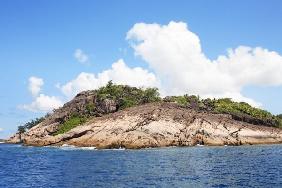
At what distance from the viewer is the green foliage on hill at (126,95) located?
531 ft

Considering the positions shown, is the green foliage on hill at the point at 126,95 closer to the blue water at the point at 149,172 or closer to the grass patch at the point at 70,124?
the grass patch at the point at 70,124

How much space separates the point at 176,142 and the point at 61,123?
56.2 metres

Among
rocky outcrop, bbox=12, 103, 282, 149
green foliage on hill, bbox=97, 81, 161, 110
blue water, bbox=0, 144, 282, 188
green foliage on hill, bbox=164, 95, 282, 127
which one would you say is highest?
green foliage on hill, bbox=97, 81, 161, 110

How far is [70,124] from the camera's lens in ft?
522

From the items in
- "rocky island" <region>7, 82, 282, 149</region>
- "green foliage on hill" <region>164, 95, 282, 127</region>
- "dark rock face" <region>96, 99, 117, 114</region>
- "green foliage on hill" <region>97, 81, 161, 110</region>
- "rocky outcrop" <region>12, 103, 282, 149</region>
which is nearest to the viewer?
"rocky outcrop" <region>12, 103, 282, 149</region>

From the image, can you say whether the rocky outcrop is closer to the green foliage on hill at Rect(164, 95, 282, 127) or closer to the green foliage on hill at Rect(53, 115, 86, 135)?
the green foliage on hill at Rect(164, 95, 282, 127)

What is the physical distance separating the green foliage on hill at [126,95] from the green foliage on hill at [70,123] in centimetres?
1117

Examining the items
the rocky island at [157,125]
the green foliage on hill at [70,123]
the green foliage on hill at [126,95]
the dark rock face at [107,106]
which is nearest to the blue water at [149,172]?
the rocky island at [157,125]

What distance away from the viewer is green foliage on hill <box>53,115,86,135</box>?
15500 centimetres

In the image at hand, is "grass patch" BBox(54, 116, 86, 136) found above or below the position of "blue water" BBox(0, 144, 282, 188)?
above

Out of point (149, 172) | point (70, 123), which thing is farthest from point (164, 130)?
point (149, 172)

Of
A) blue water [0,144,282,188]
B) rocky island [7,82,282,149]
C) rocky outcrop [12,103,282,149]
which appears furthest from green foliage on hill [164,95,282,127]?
blue water [0,144,282,188]

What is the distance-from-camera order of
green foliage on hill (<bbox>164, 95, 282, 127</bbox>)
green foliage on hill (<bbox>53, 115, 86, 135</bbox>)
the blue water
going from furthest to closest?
green foliage on hill (<bbox>53, 115, 86, 135</bbox>) < green foliage on hill (<bbox>164, 95, 282, 127</bbox>) < the blue water

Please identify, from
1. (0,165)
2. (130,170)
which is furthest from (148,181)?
(0,165)
